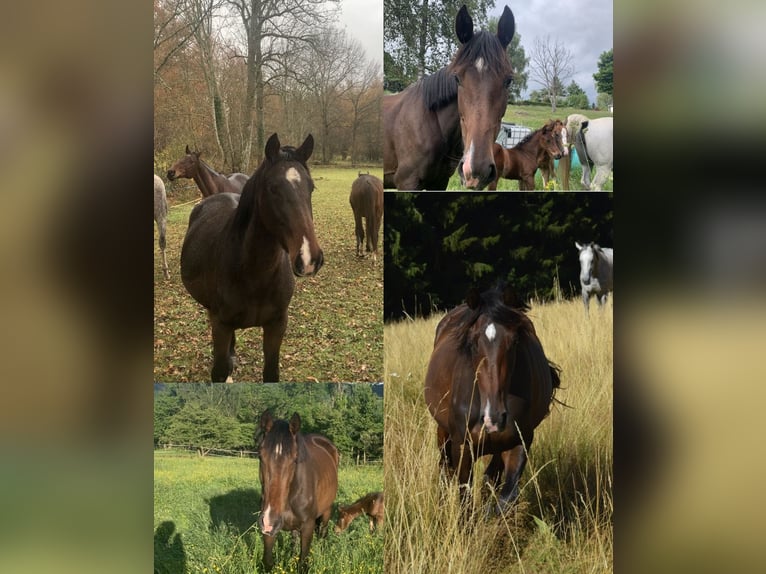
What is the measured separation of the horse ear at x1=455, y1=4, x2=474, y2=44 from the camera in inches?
213

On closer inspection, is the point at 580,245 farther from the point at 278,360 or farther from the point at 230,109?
the point at 230,109

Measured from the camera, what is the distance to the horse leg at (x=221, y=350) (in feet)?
18.5

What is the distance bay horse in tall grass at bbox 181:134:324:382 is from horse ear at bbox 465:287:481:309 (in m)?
1.10

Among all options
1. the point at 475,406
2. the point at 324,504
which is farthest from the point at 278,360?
the point at 475,406

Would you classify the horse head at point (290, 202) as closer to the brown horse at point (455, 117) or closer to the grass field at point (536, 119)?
the brown horse at point (455, 117)

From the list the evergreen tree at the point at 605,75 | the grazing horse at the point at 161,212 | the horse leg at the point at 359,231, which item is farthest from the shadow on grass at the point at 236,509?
the evergreen tree at the point at 605,75

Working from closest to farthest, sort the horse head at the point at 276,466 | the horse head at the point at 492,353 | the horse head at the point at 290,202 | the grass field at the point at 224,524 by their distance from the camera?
the horse head at the point at 492,353, the horse head at the point at 290,202, the horse head at the point at 276,466, the grass field at the point at 224,524

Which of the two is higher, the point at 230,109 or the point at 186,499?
the point at 230,109

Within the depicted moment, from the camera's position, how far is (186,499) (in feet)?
18.5

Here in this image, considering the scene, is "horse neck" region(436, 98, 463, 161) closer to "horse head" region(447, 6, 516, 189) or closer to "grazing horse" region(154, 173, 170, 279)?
"horse head" region(447, 6, 516, 189)

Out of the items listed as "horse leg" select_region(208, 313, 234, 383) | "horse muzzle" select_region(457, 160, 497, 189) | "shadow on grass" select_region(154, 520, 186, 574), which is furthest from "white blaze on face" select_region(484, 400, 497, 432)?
"shadow on grass" select_region(154, 520, 186, 574)

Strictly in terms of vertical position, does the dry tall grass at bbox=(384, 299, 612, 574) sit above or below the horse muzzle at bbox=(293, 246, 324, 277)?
below

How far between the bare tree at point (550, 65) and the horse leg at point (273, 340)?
2.41m
